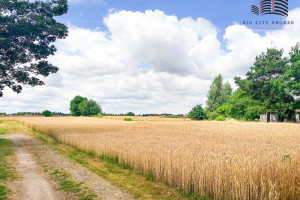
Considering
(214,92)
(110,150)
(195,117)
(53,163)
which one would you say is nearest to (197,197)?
(110,150)

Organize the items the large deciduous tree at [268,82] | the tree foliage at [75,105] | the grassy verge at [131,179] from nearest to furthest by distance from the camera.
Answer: the grassy verge at [131,179], the large deciduous tree at [268,82], the tree foliage at [75,105]

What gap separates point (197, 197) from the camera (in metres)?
6.56

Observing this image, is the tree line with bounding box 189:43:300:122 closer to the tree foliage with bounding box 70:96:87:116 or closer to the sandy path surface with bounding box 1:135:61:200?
the sandy path surface with bounding box 1:135:61:200

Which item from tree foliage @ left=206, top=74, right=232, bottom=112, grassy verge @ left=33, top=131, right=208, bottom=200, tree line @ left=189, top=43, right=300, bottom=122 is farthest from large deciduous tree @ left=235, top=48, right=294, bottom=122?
grassy verge @ left=33, top=131, right=208, bottom=200

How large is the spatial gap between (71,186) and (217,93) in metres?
92.1

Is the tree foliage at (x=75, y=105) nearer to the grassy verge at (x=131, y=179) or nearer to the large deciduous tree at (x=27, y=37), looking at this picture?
the large deciduous tree at (x=27, y=37)

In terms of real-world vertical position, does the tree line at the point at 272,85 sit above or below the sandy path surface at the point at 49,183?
above

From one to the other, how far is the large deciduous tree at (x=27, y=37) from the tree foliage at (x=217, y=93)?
265ft

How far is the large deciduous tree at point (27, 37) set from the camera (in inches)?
722

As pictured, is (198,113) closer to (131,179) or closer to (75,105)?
→ (131,179)

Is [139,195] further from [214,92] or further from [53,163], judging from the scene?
[214,92]

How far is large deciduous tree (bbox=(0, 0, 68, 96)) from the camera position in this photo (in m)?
18.3

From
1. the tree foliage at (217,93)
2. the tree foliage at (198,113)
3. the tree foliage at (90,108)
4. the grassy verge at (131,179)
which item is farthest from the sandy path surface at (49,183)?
the tree foliage at (90,108)

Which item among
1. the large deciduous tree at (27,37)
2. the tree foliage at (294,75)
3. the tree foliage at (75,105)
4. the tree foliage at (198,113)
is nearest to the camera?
the large deciduous tree at (27,37)
